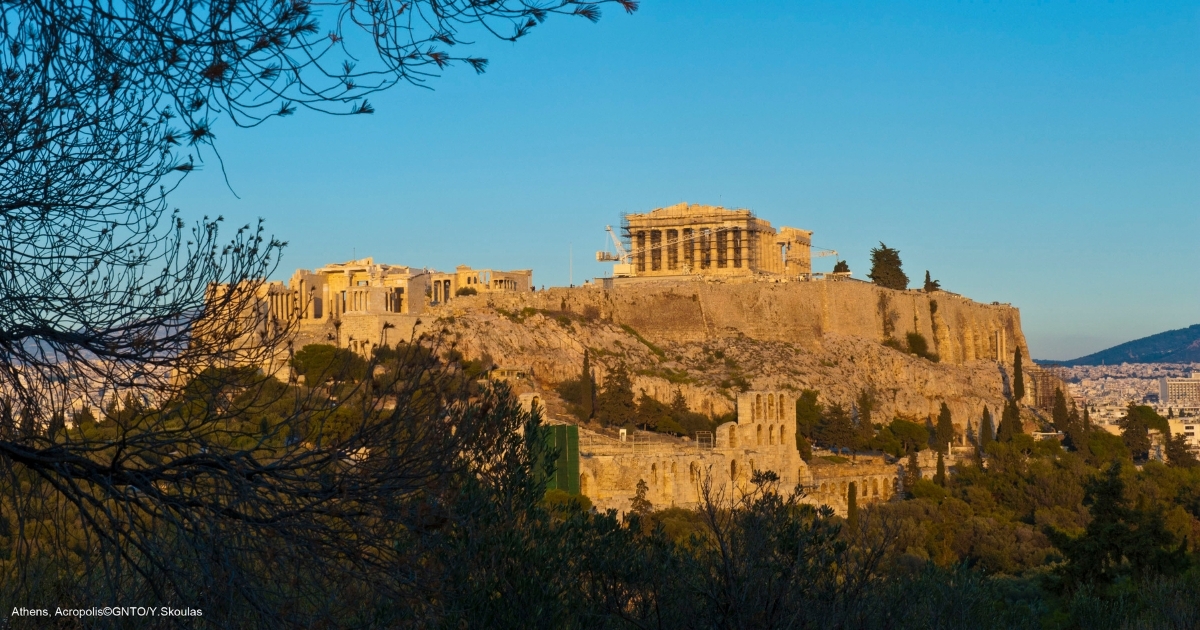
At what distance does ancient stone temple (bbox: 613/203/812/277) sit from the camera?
6272cm

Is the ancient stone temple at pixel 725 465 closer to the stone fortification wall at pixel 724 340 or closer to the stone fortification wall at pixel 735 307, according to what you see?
the stone fortification wall at pixel 724 340

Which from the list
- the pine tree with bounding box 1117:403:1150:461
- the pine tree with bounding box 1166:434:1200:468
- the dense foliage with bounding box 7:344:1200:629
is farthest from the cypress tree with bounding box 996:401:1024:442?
the dense foliage with bounding box 7:344:1200:629

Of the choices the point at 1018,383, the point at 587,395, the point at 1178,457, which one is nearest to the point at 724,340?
the point at 1018,383

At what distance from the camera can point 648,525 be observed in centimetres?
3050

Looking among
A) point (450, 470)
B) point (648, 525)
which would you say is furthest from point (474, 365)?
point (450, 470)

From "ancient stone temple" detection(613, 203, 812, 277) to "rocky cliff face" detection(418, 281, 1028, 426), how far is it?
12.6 feet

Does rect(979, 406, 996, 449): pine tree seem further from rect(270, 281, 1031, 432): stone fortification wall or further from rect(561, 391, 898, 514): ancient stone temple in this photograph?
rect(561, 391, 898, 514): ancient stone temple

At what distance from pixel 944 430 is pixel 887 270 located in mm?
18094

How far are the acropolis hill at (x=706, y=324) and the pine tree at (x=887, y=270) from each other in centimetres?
187

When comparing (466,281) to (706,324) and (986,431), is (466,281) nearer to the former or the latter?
(706,324)

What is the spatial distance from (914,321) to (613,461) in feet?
107

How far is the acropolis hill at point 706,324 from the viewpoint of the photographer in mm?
46844

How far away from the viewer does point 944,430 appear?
49.8 metres

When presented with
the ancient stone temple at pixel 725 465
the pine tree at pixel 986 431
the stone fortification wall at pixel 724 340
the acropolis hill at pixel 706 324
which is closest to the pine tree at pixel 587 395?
the acropolis hill at pixel 706 324
